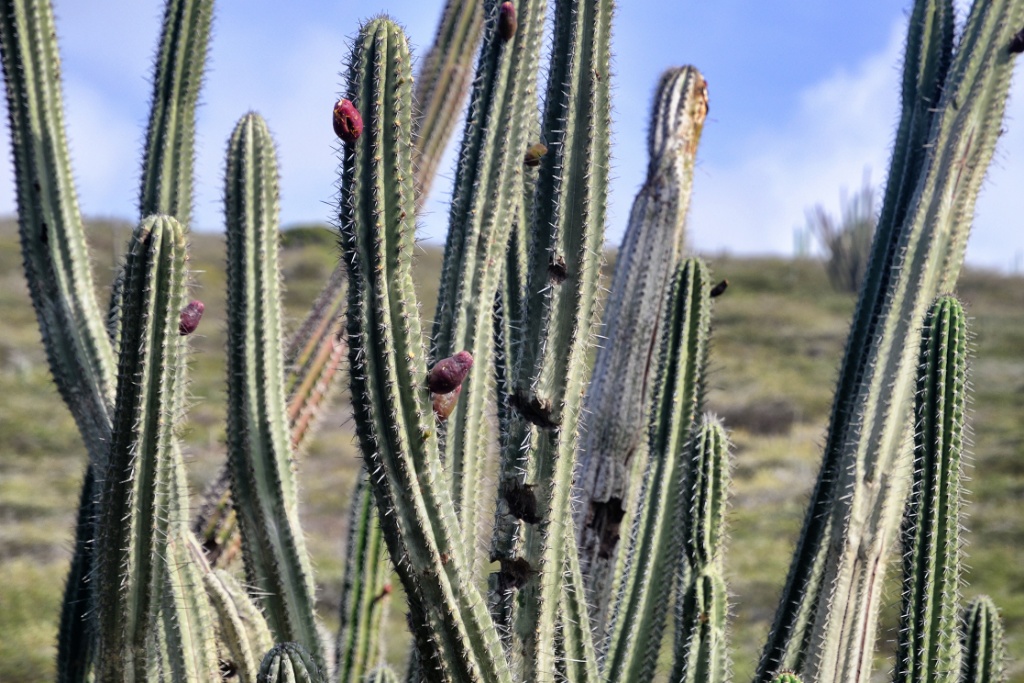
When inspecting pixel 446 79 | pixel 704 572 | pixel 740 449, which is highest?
pixel 446 79

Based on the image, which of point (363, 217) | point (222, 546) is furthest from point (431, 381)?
point (222, 546)

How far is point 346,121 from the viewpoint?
229 cm

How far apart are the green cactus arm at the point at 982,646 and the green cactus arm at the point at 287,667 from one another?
2.19 m

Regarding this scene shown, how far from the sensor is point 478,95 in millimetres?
2822

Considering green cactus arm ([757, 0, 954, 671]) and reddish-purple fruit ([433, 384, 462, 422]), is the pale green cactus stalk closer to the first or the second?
reddish-purple fruit ([433, 384, 462, 422])

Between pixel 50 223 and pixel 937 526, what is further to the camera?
pixel 50 223

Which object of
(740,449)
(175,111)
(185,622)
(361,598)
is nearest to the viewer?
(185,622)

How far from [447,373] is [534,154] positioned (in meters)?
0.81

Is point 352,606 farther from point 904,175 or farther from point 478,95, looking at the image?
point 904,175

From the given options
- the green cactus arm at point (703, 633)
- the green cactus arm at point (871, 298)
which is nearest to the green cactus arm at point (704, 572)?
the green cactus arm at point (703, 633)

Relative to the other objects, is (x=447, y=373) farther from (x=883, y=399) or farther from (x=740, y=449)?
(x=740, y=449)

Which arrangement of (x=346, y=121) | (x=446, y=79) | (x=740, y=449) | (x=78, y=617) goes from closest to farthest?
(x=346, y=121)
(x=78, y=617)
(x=446, y=79)
(x=740, y=449)

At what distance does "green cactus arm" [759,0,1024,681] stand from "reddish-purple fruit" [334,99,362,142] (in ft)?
6.52

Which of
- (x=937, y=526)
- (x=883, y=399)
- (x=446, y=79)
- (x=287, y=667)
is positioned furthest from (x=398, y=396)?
(x=446, y=79)
